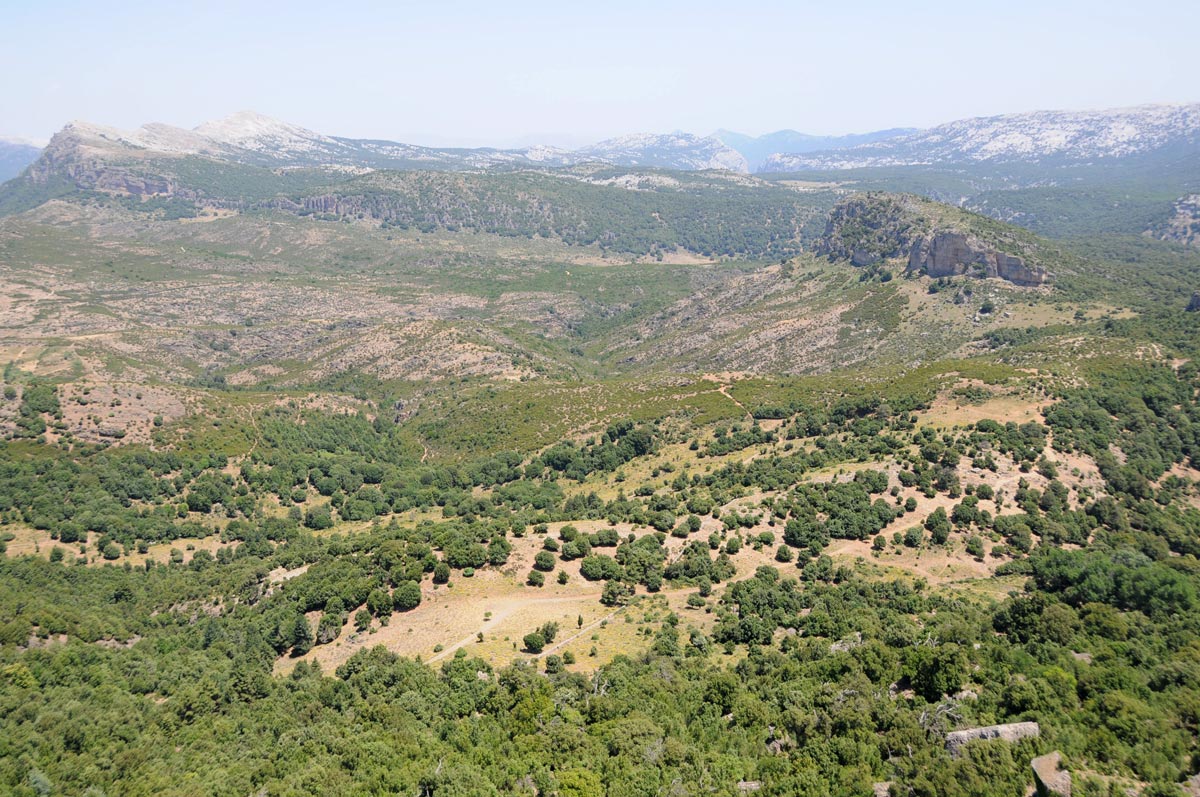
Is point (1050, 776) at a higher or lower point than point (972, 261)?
lower

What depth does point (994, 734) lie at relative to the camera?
106 feet

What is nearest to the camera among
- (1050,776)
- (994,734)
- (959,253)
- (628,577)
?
(1050,776)

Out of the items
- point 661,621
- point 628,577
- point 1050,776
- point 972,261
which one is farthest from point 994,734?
point 972,261

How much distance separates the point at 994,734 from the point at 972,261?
16076cm

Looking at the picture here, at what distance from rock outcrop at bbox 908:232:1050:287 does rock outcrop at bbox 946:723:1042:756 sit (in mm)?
157886

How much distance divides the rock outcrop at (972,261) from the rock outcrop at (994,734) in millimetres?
157886

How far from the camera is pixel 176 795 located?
1395 inches

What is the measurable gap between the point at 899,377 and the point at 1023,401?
2419 cm

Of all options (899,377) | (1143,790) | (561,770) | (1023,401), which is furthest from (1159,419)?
(561,770)

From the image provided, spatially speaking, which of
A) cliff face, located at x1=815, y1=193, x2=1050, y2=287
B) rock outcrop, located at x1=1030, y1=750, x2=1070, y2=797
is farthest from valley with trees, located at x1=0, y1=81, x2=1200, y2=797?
cliff face, located at x1=815, y1=193, x2=1050, y2=287

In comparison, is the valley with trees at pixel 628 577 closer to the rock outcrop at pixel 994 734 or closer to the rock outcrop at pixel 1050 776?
the rock outcrop at pixel 994 734

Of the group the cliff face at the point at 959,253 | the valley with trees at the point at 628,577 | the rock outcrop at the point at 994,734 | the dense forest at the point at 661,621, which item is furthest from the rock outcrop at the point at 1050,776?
the cliff face at the point at 959,253

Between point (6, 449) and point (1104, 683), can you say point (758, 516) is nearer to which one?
point (1104, 683)

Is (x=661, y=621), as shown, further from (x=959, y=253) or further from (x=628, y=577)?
(x=959, y=253)
